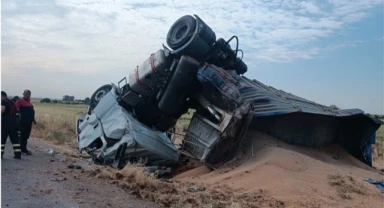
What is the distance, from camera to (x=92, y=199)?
609 centimetres

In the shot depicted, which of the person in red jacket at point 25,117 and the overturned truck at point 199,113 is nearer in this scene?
the overturned truck at point 199,113

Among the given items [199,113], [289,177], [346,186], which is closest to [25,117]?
[199,113]

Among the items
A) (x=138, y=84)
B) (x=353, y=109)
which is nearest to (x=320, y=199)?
(x=353, y=109)

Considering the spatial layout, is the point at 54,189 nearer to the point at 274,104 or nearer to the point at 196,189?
the point at 196,189

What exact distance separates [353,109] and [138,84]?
612 centimetres

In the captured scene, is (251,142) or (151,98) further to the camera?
(151,98)

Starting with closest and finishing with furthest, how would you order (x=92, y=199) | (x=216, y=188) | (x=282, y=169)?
(x=92, y=199) → (x=216, y=188) → (x=282, y=169)

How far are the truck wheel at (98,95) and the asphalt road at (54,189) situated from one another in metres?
4.97

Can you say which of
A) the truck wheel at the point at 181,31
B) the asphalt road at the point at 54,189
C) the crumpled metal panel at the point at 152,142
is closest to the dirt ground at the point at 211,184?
the asphalt road at the point at 54,189

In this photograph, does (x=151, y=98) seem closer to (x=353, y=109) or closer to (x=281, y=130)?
(x=281, y=130)

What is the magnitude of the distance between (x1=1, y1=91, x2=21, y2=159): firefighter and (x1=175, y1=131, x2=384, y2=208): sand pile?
3772 millimetres

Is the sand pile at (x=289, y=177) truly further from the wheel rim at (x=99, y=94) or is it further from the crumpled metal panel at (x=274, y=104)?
the wheel rim at (x=99, y=94)

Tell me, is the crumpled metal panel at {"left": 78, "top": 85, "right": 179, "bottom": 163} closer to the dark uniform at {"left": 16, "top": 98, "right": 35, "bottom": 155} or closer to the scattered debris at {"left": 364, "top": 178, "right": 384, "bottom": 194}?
the dark uniform at {"left": 16, "top": 98, "right": 35, "bottom": 155}

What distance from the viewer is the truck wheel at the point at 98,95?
1390cm
